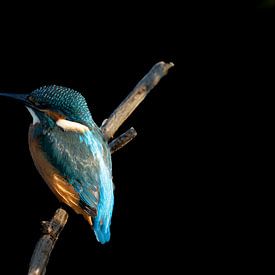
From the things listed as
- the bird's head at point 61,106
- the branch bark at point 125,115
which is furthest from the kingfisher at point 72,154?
the branch bark at point 125,115

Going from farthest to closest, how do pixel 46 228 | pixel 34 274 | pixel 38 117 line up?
1. pixel 38 117
2. pixel 46 228
3. pixel 34 274

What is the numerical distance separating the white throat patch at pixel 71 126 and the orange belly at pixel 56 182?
0.46 feet

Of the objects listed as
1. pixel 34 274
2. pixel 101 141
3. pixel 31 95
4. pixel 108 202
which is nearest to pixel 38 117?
pixel 31 95

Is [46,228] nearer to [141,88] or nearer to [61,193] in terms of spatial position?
[61,193]

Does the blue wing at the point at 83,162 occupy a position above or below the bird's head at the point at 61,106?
below

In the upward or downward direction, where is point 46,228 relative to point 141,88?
downward

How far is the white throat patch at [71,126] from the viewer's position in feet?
8.29

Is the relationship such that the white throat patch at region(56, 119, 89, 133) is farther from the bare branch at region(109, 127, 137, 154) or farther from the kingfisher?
the bare branch at region(109, 127, 137, 154)

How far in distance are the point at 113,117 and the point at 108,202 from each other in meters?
0.46

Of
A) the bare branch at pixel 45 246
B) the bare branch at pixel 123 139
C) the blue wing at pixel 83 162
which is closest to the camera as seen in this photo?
the bare branch at pixel 45 246

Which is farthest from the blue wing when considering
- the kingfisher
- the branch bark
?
the branch bark

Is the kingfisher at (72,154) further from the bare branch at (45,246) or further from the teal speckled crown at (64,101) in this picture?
the bare branch at (45,246)

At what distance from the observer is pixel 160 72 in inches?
114

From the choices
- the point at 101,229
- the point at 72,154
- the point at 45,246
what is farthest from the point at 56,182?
the point at 45,246
